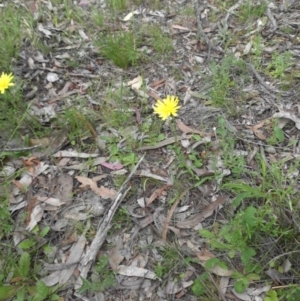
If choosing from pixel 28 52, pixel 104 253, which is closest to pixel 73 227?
pixel 104 253

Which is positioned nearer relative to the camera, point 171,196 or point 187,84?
point 171,196

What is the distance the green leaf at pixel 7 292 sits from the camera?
191cm

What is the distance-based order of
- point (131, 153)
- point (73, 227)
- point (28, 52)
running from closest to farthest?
point (73, 227) < point (131, 153) < point (28, 52)

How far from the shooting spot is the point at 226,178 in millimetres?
2207

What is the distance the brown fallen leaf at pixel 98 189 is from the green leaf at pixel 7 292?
0.64 m

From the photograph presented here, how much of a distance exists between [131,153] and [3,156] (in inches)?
30.8

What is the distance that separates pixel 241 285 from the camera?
1.85 meters

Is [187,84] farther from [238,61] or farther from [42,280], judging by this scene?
[42,280]

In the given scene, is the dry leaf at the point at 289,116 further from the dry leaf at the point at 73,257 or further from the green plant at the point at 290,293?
the dry leaf at the point at 73,257

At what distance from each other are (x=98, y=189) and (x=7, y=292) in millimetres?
702

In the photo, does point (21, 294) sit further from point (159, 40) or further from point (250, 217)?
point (159, 40)

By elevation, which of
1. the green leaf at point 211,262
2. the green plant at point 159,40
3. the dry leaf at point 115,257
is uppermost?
the green plant at point 159,40

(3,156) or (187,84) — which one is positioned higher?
(3,156)

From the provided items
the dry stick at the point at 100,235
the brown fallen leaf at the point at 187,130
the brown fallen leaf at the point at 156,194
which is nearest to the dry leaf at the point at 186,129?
the brown fallen leaf at the point at 187,130
